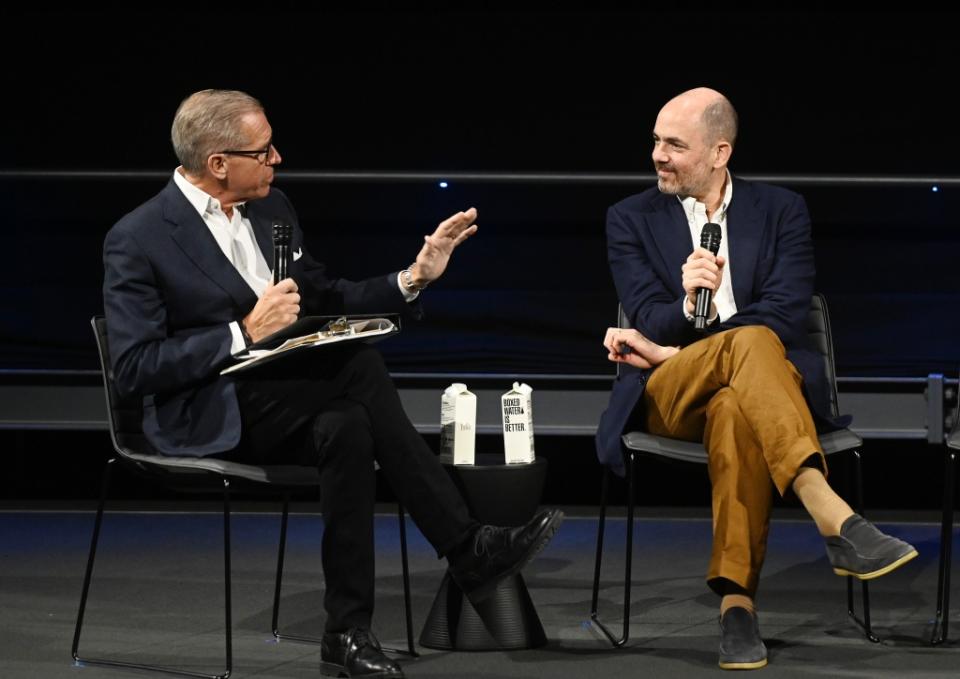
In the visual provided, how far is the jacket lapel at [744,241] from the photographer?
3055 mm

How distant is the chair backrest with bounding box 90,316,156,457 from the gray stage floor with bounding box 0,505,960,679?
1.25ft

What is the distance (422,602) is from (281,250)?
0.93 meters

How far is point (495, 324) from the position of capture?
473 cm

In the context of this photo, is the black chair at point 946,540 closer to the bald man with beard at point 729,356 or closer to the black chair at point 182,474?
the bald man with beard at point 729,356

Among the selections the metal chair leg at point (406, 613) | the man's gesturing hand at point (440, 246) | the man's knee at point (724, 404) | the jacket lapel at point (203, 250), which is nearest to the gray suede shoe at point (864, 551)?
the man's knee at point (724, 404)

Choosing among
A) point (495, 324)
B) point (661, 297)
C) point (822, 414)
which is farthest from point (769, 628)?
point (495, 324)

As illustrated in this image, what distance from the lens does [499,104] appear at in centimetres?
540

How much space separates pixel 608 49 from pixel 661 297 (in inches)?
101

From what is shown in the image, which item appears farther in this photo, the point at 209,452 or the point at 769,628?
the point at 769,628

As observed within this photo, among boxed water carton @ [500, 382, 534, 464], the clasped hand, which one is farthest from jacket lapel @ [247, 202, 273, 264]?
the clasped hand

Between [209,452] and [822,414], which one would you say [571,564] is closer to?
[822,414]

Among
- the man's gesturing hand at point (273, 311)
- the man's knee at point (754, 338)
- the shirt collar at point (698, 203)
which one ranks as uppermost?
the shirt collar at point (698, 203)

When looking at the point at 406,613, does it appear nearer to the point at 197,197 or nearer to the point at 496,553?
the point at 496,553

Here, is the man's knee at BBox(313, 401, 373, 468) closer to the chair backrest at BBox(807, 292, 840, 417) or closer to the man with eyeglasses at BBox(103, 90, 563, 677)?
the man with eyeglasses at BBox(103, 90, 563, 677)
